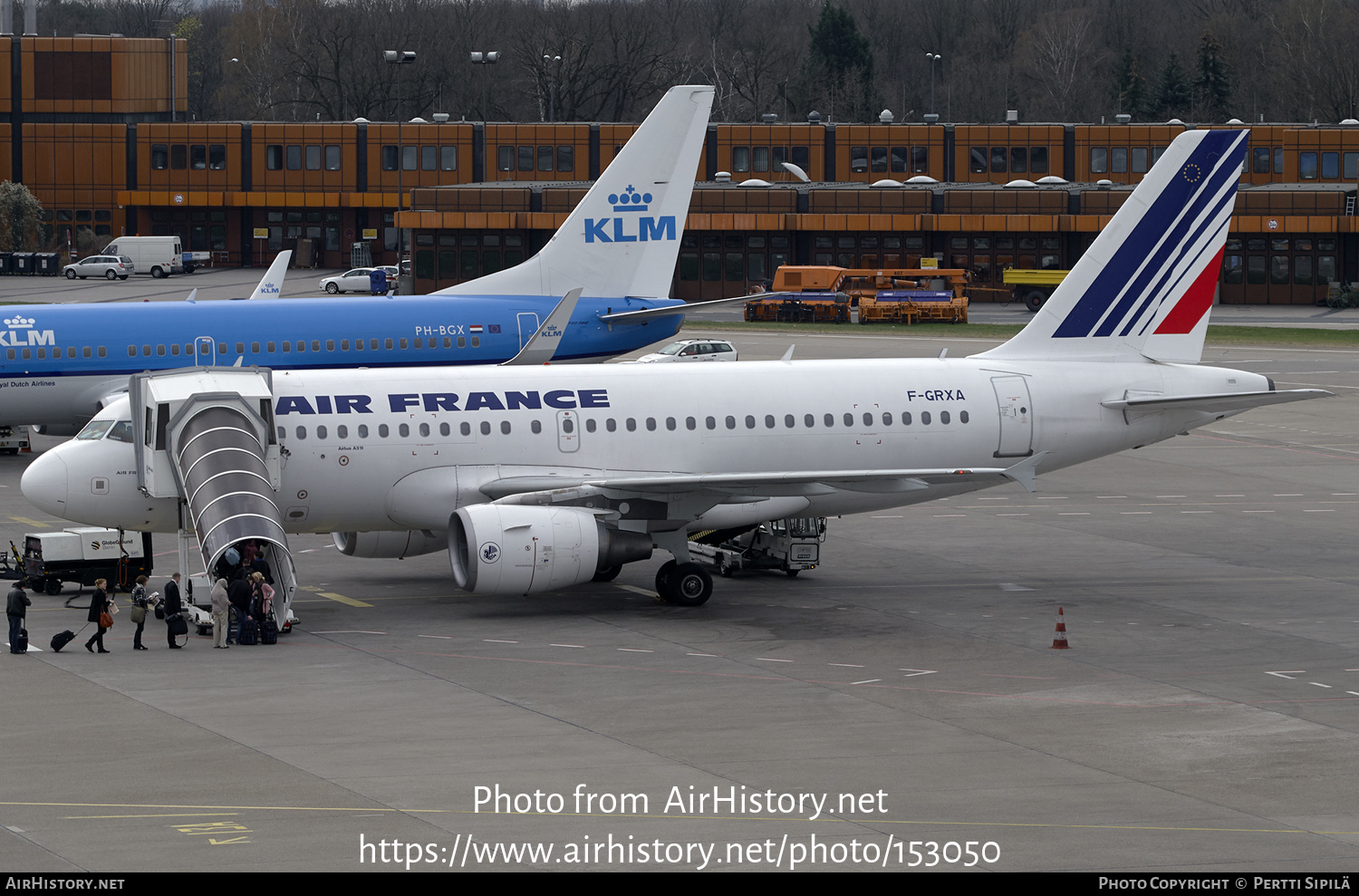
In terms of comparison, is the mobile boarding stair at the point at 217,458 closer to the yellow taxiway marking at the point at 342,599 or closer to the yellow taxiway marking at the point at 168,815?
the yellow taxiway marking at the point at 342,599

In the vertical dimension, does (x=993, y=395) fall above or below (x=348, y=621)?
above

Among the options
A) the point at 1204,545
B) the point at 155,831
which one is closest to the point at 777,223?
the point at 1204,545

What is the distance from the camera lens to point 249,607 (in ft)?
107

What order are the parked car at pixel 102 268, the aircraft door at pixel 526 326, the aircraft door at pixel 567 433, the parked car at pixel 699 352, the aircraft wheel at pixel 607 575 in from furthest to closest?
the parked car at pixel 102 268
the parked car at pixel 699 352
the aircraft door at pixel 526 326
the aircraft wheel at pixel 607 575
the aircraft door at pixel 567 433

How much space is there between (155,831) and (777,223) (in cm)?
10682

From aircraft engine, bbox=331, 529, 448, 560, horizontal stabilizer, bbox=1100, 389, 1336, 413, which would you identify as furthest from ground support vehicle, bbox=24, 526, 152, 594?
horizontal stabilizer, bbox=1100, 389, 1336, 413

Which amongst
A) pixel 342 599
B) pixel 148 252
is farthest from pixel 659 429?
pixel 148 252

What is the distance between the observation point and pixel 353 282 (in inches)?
5059

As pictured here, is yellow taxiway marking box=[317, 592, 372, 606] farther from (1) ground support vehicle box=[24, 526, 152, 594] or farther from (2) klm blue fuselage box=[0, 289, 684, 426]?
Answer: (2) klm blue fuselage box=[0, 289, 684, 426]

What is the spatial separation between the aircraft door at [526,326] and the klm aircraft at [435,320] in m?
0.04

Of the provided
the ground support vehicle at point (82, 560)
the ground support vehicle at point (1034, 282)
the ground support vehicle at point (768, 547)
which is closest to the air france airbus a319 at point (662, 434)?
the ground support vehicle at point (768, 547)

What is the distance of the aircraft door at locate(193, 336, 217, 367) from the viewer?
52969 mm

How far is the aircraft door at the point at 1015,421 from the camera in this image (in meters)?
39.6

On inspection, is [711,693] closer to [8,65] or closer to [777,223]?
[777,223]
